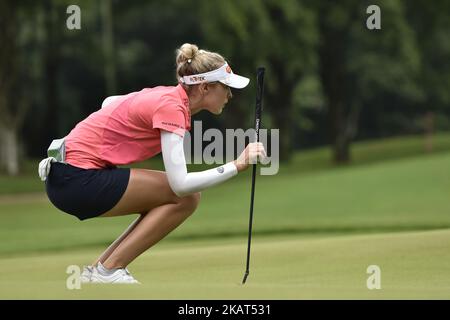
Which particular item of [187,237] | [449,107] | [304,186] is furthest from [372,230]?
[449,107]

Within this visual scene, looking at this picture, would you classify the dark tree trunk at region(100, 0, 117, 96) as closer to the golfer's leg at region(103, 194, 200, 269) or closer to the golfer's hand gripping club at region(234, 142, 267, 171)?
the golfer's leg at region(103, 194, 200, 269)

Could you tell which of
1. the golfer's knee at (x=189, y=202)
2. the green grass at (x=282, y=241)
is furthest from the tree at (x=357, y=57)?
the golfer's knee at (x=189, y=202)

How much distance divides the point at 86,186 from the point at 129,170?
0.91ft

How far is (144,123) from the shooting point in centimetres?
624

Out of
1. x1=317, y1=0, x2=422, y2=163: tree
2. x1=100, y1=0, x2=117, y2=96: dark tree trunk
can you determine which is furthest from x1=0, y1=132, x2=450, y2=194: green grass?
x1=100, y1=0, x2=117, y2=96: dark tree trunk

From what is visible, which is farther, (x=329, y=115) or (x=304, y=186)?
(x=329, y=115)

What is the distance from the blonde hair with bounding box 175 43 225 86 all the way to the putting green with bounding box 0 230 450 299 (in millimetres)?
1258

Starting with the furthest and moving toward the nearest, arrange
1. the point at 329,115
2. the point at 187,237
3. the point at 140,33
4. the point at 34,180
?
the point at 140,33 → the point at 329,115 → the point at 34,180 → the point at 187,237

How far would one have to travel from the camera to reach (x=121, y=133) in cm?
631

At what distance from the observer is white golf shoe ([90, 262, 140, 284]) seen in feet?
20.5

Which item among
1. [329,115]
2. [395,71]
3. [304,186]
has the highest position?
[395,71]

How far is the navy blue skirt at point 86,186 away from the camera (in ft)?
20.6
